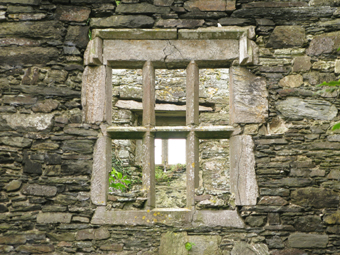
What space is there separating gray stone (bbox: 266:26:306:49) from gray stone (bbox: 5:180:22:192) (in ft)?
8.12

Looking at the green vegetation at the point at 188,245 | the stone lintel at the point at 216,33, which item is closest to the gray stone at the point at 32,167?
the green vegetation at the point at 188,245

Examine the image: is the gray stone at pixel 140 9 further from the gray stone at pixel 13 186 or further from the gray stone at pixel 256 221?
the gray stone at pixel 256 221

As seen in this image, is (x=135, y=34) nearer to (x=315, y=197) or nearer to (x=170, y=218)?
(x=170, y=218)

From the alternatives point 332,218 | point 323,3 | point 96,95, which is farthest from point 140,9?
point 332,218

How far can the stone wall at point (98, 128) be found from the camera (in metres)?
2.96

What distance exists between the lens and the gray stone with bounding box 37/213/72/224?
299 centimetres

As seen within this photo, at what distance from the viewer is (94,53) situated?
128 inches

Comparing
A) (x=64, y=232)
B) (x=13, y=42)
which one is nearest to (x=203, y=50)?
(x=13, y=42)

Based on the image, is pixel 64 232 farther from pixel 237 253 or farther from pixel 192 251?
pixel 237 253

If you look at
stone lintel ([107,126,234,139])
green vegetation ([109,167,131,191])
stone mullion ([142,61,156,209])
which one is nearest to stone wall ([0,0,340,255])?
stone lintel ([107,126,234,139])

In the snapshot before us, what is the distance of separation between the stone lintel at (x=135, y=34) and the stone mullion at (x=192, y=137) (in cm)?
33

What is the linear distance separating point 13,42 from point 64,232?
68.6 inches

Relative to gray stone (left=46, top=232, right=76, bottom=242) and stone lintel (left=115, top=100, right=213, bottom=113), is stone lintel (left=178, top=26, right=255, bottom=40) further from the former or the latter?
stone lintel (left=115, top=100, right=213, bottom=113)

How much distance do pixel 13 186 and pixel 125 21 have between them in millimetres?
1729
